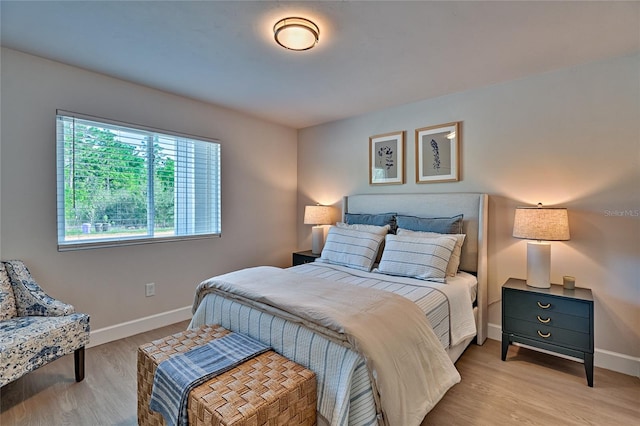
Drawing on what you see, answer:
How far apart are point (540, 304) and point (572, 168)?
3.82ft

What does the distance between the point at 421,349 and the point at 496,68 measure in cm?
232

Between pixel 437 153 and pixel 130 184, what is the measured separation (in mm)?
3131

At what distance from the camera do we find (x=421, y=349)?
63.6 inches

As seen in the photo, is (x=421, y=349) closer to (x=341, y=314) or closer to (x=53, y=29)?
(x=341, y=314)

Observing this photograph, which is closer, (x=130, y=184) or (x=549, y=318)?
(x=549, y=318)

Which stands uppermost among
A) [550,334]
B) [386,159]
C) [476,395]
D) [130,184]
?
[386,159]

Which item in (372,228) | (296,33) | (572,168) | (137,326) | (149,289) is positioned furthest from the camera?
(372,228)

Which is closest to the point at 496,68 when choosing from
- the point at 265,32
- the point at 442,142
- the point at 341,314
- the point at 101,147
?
the point at 442,142

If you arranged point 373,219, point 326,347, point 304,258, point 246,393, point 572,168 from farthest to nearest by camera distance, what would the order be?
point 304,258 < point 373,219 < point 572,168 < point 326,347 < point 246,393

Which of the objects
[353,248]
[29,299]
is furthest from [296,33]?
[29,299]

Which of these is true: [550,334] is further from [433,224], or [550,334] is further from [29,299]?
[29,299]

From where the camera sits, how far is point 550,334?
225cm

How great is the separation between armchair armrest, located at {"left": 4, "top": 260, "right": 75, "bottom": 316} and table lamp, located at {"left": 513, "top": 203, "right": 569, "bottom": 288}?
3505 mm

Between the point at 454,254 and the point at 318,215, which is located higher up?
the point at 318,215
